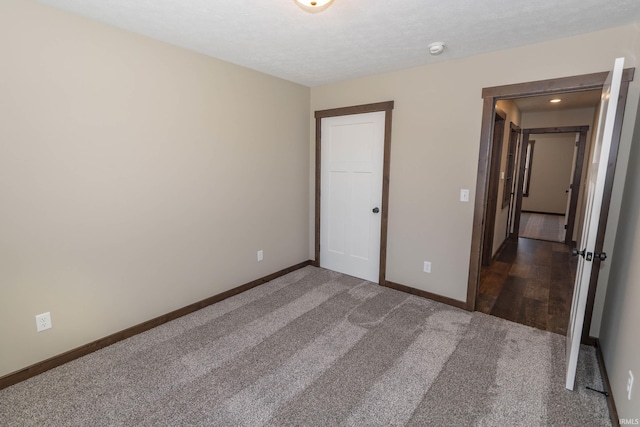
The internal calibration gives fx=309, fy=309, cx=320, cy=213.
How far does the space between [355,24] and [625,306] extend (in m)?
2.43

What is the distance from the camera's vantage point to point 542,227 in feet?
23.1

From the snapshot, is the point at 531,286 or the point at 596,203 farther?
the point at 531,286

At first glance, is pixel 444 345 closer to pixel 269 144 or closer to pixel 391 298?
pixel 391 298

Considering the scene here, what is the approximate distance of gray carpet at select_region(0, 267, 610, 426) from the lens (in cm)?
175

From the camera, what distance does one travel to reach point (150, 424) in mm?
1678

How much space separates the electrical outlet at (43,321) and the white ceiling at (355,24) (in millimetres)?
1979

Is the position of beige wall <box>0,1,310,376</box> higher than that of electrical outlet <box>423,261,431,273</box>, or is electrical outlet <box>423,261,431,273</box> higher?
beige wall <box>0,1,310,376</box>

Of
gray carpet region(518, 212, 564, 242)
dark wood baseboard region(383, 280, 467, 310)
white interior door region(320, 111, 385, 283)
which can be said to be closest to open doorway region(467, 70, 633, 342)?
dark wood baseboard region(383, 280, 467, 310)

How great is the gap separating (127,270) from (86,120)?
3.74 feet

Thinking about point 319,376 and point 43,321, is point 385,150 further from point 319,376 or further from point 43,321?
point 43,321

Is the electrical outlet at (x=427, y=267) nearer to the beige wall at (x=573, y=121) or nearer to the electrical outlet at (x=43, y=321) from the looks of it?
the electrical outlet at (x=43, y=321)

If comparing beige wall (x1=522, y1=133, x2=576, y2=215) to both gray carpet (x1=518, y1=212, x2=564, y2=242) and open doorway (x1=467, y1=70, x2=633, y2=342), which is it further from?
open doorway (x1=467, y1=70, x2=633, y2=342)

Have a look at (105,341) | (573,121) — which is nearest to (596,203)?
(105,341)

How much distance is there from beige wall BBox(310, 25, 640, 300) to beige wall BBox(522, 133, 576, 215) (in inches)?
294
